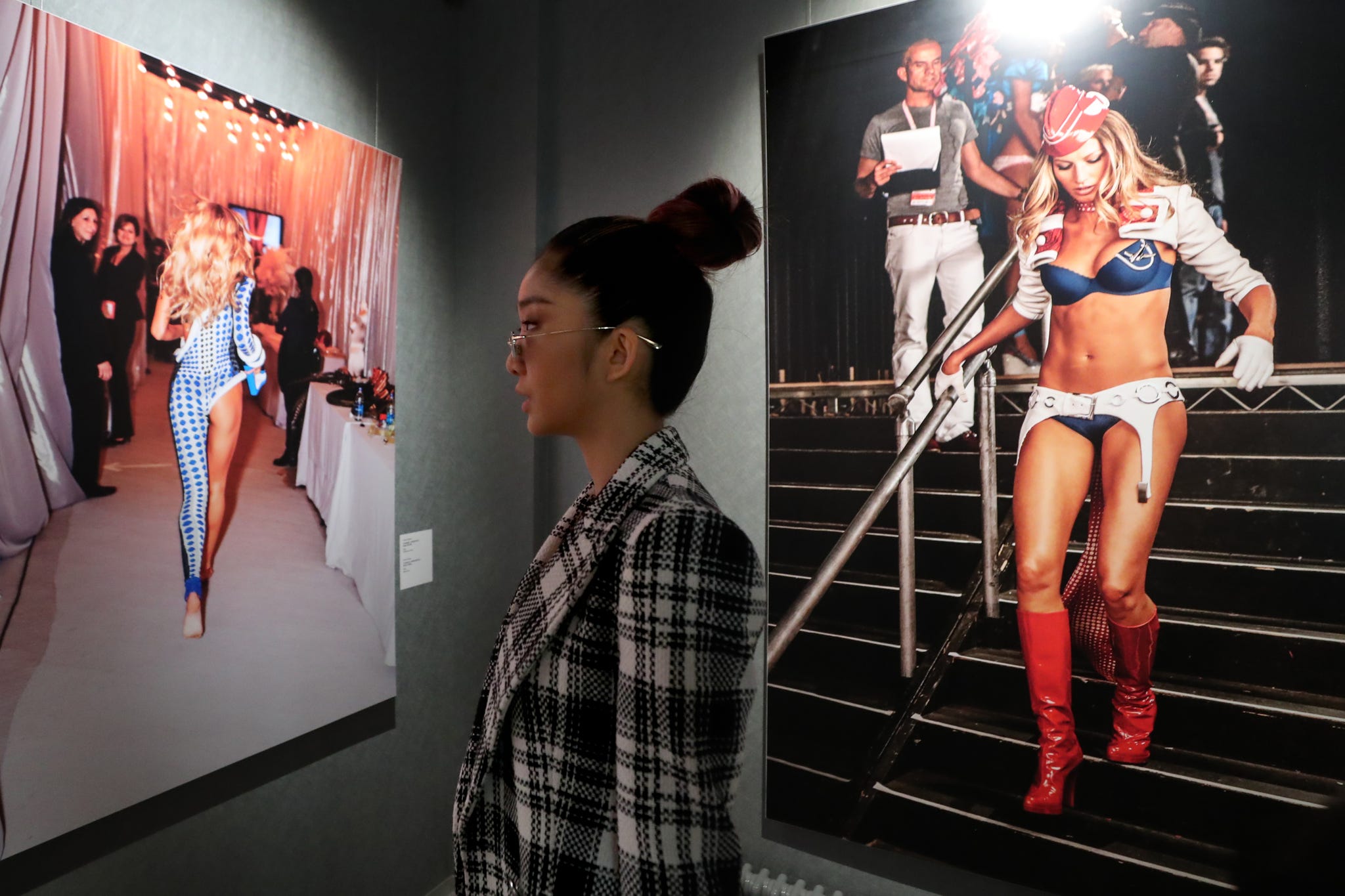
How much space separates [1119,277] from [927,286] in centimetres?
38

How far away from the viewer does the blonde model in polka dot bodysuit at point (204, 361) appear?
1490mm

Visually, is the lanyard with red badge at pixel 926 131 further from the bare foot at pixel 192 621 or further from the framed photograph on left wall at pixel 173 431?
the bare foot at pixel 192 621

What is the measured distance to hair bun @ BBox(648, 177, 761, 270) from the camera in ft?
3.59

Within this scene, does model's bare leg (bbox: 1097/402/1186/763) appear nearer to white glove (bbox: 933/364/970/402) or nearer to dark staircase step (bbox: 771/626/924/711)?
white glove (bbox: 933/364/970/402)

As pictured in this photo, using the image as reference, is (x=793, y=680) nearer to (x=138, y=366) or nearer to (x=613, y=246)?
(x=613, y=246)

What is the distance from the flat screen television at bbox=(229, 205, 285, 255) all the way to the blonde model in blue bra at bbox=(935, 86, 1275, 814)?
1.62 m

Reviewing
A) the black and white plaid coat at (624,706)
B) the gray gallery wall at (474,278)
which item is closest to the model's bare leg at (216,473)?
the gray gallery wall at (474,278)

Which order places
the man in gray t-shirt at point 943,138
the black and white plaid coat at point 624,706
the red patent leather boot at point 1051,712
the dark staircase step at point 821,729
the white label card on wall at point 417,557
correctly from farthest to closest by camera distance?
the white label card on wall at point 417,557
the dark staircase step at point 821,729
the man in gray t-shirt at point 943,138
the red patent leather boot at point 1051,712
the black and white plaid coat at point 624,706

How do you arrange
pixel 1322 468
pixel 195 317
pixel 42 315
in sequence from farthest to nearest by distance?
pixel 195 317, pixel 1322 468, pixel 42 315

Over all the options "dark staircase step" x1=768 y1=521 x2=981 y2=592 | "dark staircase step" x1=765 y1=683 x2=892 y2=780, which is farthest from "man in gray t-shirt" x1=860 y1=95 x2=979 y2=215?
"dark staircase step" x1=765 y1=683 x2=892 y2=780

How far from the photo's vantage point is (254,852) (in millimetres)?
1739

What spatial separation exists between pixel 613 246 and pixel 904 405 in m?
0.98

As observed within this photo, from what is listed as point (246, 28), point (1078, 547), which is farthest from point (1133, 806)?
point (246, 28)

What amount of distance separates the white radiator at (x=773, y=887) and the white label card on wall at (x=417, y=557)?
3.76ft
